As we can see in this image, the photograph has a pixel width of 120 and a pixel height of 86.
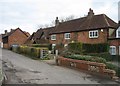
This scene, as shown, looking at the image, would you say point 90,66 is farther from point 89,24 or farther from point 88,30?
point 89,24

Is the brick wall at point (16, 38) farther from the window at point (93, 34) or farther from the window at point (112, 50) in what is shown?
the window at point (112, 50)

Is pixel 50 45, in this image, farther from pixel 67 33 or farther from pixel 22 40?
pixel 22 40

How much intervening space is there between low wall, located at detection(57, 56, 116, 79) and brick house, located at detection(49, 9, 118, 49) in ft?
48.3

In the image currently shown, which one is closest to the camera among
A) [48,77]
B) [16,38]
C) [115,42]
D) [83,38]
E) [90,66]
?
[48,77]

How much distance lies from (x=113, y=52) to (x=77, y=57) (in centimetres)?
1436

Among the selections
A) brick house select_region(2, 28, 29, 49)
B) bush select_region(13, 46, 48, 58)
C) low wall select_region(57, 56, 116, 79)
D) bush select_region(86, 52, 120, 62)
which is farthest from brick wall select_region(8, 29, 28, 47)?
low wall select_region(57, 56, 116, 79)

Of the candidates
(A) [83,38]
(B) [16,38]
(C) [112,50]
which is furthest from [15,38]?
(C) [112,50]

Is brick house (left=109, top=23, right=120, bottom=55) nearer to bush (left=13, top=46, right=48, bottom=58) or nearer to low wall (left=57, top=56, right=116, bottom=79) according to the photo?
bush (left=13, top=46, right=48, bottom=58)

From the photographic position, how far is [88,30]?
4075 centimetres

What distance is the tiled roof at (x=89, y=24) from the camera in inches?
1511

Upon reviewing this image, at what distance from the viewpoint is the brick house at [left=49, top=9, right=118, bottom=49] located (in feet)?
124

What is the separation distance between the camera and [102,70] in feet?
59.2

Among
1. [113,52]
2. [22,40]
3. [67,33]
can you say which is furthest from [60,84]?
[22,40]

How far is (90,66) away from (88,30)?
21711 mm
